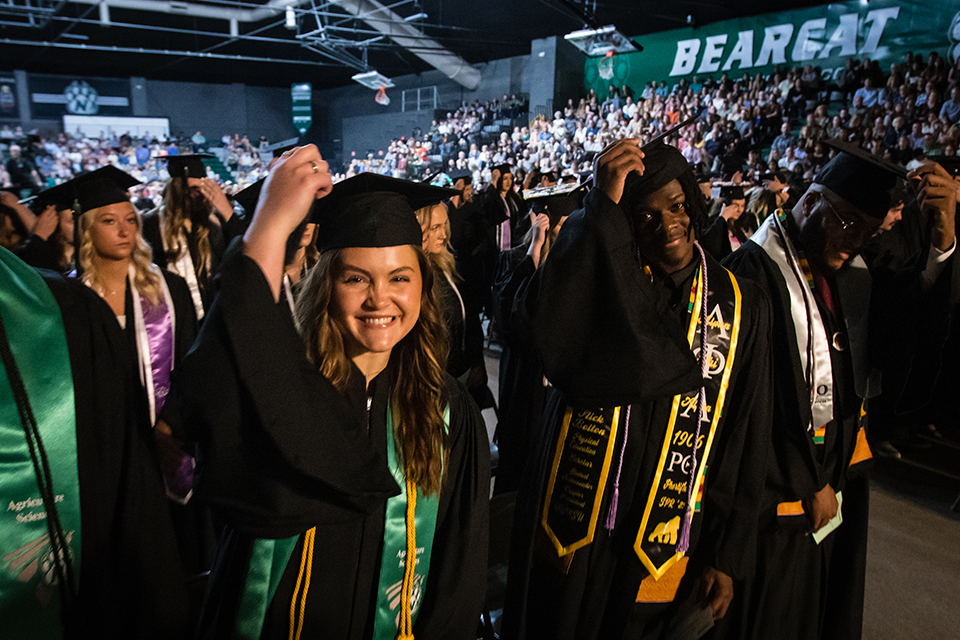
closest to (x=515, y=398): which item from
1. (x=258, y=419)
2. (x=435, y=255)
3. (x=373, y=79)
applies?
(x=435, y=255)

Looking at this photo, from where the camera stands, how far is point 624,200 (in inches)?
77.1

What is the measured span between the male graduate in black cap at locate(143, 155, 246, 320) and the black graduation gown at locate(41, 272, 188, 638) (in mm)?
2808

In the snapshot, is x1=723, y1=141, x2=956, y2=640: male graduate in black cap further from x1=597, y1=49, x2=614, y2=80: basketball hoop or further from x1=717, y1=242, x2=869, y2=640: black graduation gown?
x1=597, y1=49, x2=614, y2=80: basketball hoop

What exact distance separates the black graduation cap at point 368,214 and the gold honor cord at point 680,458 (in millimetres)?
925

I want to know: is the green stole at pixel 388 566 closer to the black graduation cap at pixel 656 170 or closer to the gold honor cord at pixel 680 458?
the gold honor cord at pixel 680 458

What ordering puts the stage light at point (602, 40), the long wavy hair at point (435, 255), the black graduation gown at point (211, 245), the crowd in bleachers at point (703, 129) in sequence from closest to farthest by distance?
the long wavy hair at point (435, 255), the black graduation gown at point (211, 245), the crowd in bleachers at point (703, 129), the stage light at point (602, 40)

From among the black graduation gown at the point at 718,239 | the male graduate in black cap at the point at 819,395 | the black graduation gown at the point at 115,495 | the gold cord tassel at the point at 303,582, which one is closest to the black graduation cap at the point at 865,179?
the male graduate in black cap at the point at 819,395

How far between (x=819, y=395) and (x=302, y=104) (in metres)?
33.7

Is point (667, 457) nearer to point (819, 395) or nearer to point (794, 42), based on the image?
point (819, 395)

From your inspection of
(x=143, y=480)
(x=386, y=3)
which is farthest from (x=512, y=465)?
(x=386, y=3)

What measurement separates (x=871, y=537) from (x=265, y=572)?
12.3 feet

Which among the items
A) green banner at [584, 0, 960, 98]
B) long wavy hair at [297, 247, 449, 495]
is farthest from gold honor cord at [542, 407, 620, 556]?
green banner at [584, 0, 960, 98]

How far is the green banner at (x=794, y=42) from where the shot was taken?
43.2 feet

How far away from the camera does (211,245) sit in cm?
426
